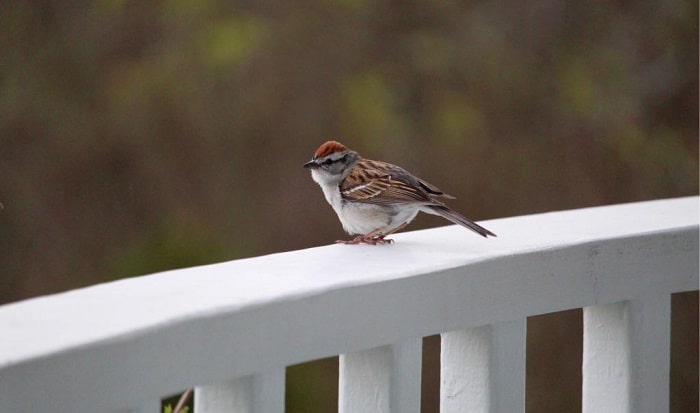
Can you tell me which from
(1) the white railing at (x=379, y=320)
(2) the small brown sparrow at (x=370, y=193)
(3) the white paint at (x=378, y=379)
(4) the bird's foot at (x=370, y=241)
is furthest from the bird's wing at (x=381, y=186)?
(3) the white paint at (x=378, y=379)

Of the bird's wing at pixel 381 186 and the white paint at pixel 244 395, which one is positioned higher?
the bird's wing at pixel 381 186

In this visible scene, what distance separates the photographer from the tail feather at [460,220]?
2.04m

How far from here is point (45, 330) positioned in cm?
120

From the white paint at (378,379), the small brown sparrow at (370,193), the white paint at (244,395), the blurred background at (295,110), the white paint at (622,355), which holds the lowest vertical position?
the white paint at (244,395)

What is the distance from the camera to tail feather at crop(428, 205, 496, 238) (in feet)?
6.71

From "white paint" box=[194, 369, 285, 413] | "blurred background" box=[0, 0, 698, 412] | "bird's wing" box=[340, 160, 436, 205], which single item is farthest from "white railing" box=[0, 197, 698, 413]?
"blurred background" box=[0, 0, 698, 412]

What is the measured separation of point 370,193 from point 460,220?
719 mm

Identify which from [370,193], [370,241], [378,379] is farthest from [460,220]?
[378,379]

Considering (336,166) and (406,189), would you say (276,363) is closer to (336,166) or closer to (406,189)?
(406,189)

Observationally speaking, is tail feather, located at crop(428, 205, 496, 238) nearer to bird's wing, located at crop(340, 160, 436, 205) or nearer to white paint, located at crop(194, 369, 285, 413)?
bird's wing, located at crop(340, 160, 436, 205)

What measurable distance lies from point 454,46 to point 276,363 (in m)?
6.69

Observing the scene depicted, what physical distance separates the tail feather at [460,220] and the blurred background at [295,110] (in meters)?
4.53

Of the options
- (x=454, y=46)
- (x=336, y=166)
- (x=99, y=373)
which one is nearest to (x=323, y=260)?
(x=99, y=373)

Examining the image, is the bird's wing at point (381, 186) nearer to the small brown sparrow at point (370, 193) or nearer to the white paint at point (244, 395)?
the small brown sparrow at point (370, 193)
